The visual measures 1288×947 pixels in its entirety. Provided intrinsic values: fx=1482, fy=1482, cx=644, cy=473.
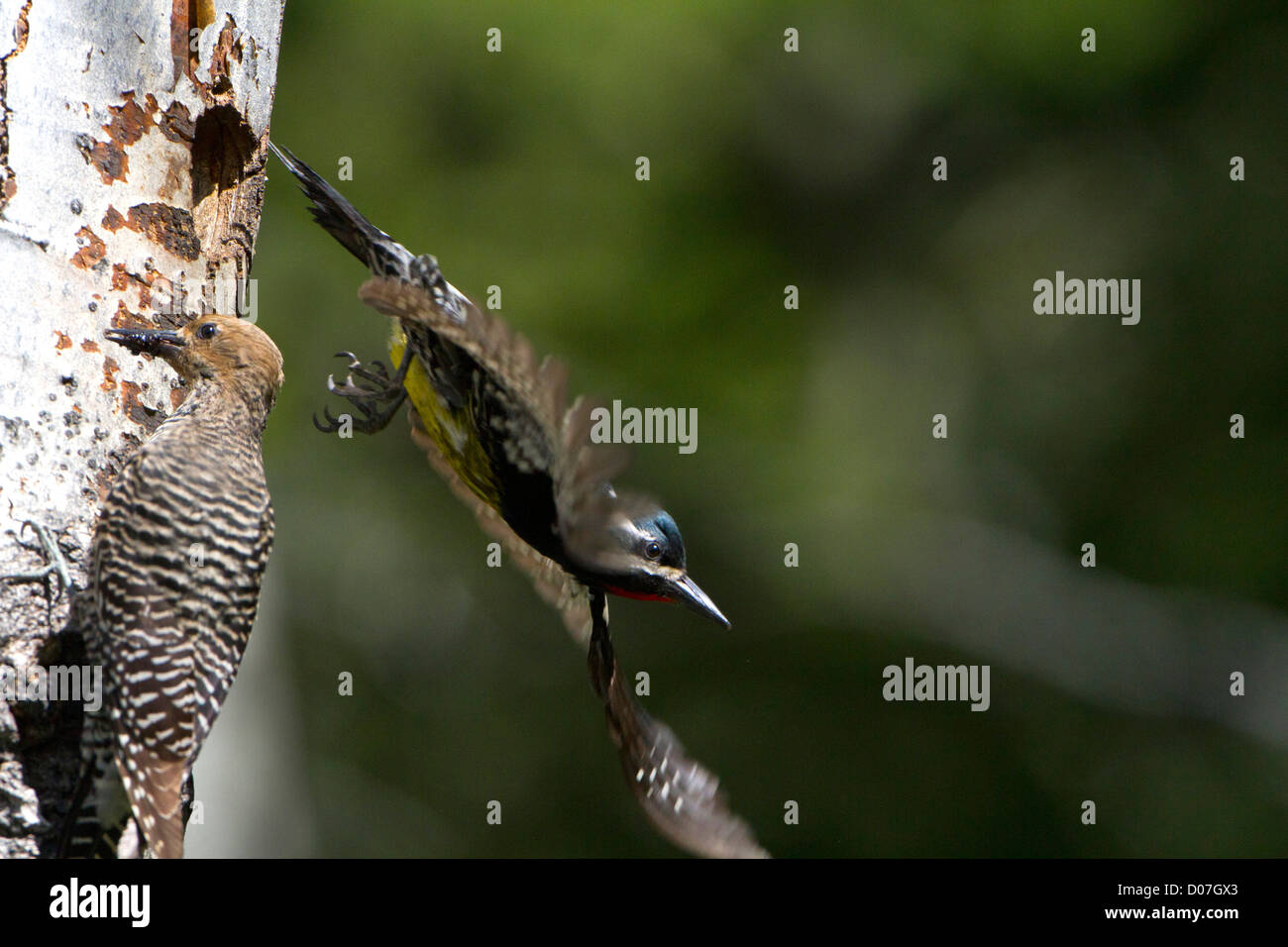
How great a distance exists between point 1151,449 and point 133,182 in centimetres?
963

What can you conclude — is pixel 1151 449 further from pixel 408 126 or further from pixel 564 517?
pixel 564 517

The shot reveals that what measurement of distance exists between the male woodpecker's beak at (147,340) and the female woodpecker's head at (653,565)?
4.74 feet

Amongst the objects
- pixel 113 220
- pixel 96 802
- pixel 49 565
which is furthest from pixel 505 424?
pixel 96 802

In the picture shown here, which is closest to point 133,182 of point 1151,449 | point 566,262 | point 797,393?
point 566,262

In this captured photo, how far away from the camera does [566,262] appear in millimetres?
10805

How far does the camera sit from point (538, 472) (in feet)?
14.3

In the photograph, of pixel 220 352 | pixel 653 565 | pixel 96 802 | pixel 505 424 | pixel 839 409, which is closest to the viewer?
pixel 96 802

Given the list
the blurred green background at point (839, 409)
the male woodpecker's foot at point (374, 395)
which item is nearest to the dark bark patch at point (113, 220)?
the male woodpecker's foot at point (374, 395)

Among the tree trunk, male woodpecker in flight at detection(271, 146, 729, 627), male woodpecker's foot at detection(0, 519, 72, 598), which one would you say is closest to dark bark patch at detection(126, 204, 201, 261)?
the tree trunk

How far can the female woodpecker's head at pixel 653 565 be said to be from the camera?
A: 4523 mm

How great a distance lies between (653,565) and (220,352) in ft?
4.82

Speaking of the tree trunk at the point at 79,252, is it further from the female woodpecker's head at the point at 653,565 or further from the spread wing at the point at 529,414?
the female woodpecker's head at the point at 653,565

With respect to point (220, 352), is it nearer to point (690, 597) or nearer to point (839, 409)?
point (690, 597)

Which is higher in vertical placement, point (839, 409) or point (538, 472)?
point (839, 409)
